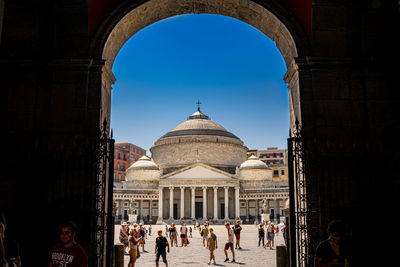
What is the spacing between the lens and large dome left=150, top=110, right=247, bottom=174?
7188cm

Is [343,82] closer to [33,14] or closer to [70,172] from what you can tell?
[70,172]

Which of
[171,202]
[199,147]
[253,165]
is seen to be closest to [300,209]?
[171,202]

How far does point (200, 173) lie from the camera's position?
201 ft

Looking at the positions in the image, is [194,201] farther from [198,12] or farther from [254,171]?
[198,12]

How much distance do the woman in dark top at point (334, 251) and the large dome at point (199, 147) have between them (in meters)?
65.3

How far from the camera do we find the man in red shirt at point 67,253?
4965 mm

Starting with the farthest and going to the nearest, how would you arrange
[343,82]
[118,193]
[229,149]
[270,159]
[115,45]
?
[270,159] → [229,149] → [118,193] → [115,45] → [343,82]

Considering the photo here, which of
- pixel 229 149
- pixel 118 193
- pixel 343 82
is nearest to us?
pixel 343 82

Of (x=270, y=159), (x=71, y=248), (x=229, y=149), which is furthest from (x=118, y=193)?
(x=71, y=248)

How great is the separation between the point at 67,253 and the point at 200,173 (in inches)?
2229

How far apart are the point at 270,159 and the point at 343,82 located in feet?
304

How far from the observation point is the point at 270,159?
99688 mm

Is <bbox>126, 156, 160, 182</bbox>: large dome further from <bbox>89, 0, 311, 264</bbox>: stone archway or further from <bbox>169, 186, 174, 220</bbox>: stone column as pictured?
<bbox>89, 0, 311, 264</bbox>: stone archway

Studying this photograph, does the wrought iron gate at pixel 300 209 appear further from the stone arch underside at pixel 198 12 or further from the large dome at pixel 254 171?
the large dome at pixel 254 171
